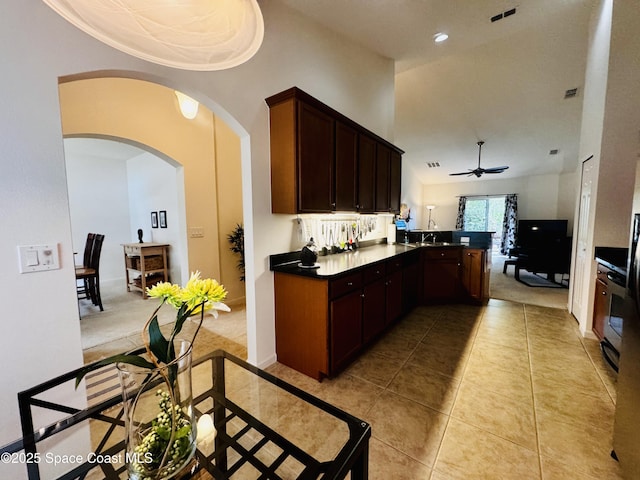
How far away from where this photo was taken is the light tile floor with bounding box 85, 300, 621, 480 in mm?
1407

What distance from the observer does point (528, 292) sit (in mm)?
4680

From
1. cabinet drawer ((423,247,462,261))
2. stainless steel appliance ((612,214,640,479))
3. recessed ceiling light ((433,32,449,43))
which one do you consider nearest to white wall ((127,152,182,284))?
cabinet drawer ((423,247,462,261))

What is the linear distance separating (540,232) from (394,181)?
4737mm

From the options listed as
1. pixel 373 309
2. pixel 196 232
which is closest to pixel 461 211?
pixel 373 309

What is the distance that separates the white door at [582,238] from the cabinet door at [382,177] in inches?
88.4

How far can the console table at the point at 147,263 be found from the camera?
4406mm

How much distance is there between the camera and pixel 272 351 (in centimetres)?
238

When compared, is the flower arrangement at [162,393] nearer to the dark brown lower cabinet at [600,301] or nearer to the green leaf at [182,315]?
the green leaf at [182,315]

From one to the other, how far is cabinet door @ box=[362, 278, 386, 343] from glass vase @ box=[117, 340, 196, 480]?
5.89ft

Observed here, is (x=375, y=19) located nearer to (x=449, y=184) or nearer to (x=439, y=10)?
(x=439, y=10)

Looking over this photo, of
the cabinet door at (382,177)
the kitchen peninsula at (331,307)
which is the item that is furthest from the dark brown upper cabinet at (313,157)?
the kitchen peninsula at (331,307)

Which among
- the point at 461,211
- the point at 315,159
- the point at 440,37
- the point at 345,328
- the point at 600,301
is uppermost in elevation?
the point at 440,37

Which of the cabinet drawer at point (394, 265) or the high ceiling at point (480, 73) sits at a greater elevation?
the high ceiling at point (480, 73)

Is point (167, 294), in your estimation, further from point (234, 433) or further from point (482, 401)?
point (482, 401)
